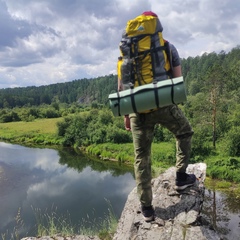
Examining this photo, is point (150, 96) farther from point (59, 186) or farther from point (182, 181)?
point (59, 186)

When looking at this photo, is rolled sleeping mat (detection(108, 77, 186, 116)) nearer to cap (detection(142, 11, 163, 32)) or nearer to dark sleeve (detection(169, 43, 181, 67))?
dark sleeve (detection(169, 43, 181, 67))

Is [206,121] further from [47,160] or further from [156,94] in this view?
[156,94]

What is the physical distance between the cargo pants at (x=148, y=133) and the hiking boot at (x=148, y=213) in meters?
0.07

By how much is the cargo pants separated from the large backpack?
1.76 feet

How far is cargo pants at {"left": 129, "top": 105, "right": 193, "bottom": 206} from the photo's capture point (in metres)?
4.41

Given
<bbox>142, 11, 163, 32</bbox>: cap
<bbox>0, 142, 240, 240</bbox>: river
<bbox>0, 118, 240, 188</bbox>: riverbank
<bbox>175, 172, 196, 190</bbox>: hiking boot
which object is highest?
<bbox>142, 11, 163, 32</bbox>: cap

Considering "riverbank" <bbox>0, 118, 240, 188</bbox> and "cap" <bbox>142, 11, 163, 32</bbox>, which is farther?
"riverbank" <bbox>0, 118, 240, 188</bbox>

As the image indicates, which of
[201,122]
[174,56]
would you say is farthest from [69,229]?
[201,122]

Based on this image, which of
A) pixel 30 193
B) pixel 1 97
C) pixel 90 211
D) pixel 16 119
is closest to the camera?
pixel 90 211

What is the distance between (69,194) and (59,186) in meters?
2.85

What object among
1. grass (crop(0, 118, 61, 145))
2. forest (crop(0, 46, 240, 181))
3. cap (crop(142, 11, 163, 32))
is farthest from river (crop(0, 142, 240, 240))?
grass (crop(0, 118, 61, 145))

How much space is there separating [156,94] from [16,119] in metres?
95.1

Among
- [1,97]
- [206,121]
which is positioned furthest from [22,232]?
[1,97]

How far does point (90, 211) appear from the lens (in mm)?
20328
